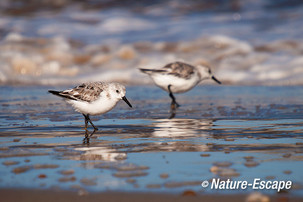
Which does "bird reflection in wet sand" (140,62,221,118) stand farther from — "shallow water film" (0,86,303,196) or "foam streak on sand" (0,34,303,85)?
"foam streak on sand" (0,34,303,85)

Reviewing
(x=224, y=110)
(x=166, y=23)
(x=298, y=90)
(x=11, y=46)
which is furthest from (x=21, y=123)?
(x=166, y=23)

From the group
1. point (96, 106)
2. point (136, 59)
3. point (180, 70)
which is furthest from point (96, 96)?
point (136, 59)

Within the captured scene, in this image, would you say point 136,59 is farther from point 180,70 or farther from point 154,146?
point 154,146

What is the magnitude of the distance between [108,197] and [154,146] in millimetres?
1796

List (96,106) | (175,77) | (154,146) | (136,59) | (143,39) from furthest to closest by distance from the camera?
1. (143,39)
2. (136,59)
3. (175,77)
4. (96,106)
5. (154,146)

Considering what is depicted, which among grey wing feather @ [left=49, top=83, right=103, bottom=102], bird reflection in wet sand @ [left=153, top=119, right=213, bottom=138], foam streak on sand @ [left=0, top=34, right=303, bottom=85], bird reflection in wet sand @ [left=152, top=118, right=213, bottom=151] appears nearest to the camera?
bird reflection in wet sand @ [left=152, top=118, right=213, bottom=151]

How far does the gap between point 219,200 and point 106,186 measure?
0.84 m

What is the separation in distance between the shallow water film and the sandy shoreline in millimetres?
103

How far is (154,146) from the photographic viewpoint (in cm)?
503

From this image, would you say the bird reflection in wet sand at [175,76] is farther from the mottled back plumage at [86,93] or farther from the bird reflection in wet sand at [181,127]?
the mottled back plumage at [86,93]

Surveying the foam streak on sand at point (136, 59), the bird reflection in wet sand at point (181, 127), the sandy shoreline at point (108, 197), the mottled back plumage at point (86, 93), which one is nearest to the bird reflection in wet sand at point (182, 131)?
the bird reflection in wet sand at point (181, 127)

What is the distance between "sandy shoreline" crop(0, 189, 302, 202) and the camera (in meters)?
3.24

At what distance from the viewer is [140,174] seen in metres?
3.86

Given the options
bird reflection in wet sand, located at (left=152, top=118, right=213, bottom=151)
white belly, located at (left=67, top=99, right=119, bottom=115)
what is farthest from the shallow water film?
white belly, located at (left=67, top=99, right=119, bottom=115)
